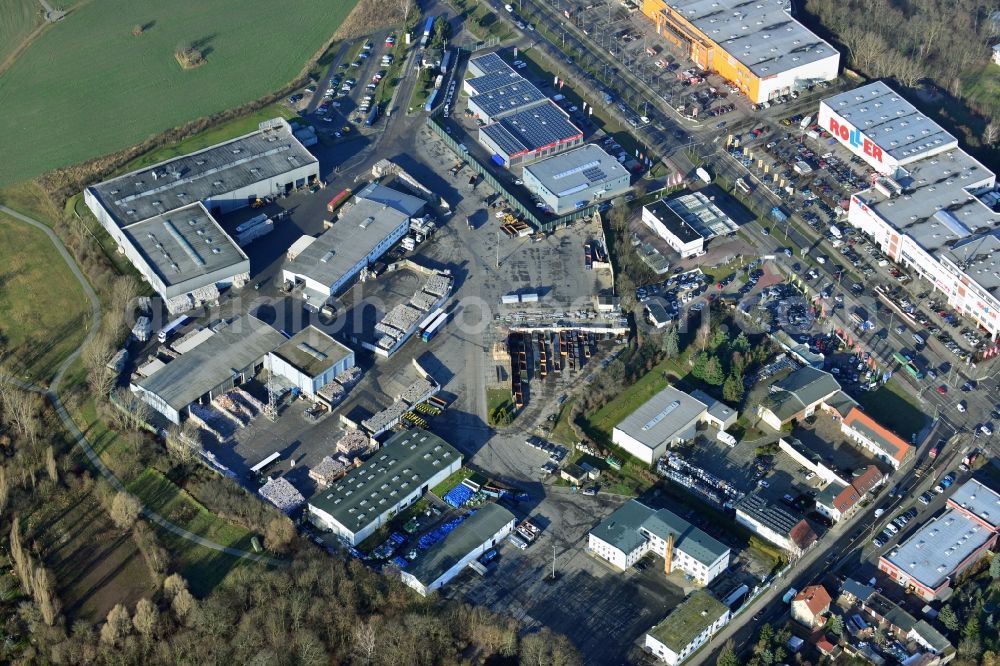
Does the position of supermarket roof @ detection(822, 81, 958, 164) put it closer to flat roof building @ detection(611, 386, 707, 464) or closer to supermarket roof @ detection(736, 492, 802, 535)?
flat roof building @ detection(611, 386, 707, 464)

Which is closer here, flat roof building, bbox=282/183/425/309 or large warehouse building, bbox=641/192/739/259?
flat roof building, bbox=282/183/425/309

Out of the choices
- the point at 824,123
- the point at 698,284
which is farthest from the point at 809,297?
the point at 824,123

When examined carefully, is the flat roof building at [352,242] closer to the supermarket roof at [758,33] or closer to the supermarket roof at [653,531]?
the supermarket roof at [653,531]

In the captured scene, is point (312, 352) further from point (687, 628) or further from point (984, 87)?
point (984, 87)

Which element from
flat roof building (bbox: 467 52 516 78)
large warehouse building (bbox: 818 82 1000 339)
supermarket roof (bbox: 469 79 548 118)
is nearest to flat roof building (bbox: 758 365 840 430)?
large warehouse building (bbox: 818 82 1000 339)

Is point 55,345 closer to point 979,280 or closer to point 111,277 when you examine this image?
point 111,277

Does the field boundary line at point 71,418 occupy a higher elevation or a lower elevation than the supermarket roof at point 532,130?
lower

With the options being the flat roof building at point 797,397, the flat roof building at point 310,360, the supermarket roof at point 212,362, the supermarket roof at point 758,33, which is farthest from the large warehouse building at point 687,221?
the supermarket roof at point 212,362
